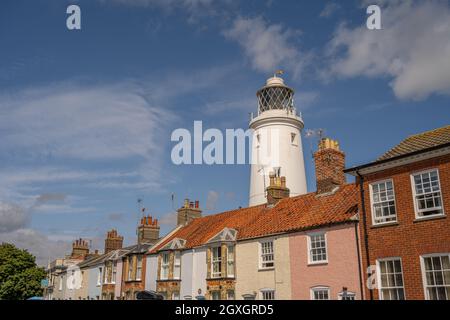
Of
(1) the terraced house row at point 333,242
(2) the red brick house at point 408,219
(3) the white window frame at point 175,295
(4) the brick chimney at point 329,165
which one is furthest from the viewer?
(3) the white window frame at point 175,295

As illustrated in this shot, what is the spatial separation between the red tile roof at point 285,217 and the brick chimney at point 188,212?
3950 mm

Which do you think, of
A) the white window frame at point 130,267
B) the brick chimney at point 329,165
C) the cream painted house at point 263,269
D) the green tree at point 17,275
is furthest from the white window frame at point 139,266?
the green tree at point 17,275

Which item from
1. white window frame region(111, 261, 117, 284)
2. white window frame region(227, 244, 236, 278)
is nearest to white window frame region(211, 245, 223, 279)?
white window frame region(227, 244, 236, 278)

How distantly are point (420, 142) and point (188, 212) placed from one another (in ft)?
84.9

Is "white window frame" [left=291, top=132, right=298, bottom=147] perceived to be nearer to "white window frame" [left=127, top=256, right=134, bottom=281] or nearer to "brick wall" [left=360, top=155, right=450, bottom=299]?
"white window frame" [left=127, top=256, right=134, bottom=281]

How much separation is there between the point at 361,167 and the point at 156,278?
2137 cm

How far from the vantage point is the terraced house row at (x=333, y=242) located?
18.1m

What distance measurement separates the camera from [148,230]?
43781 mm

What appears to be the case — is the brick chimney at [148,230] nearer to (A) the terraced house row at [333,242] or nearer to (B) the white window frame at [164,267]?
(A) the terraced house row at [333,242]

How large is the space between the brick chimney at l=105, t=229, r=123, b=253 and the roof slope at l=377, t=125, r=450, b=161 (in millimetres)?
38253
